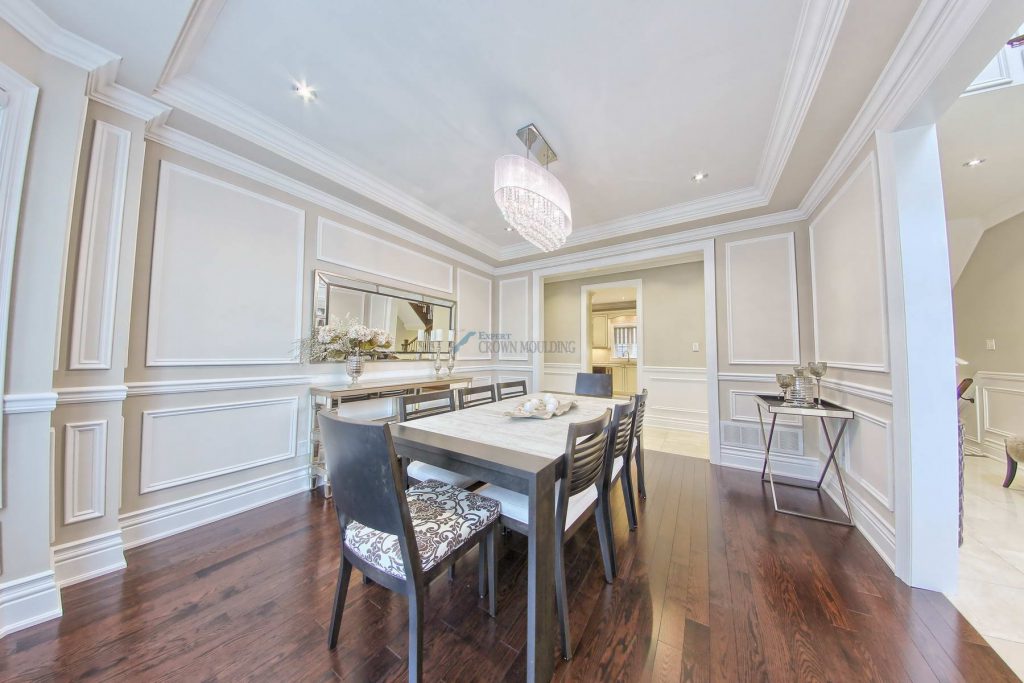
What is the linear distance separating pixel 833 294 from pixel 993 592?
69.1 inches

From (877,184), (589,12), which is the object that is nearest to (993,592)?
(877,184)

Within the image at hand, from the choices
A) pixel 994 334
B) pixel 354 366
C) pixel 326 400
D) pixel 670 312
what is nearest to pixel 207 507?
pixel 326 400

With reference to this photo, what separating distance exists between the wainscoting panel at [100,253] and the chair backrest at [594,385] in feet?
10.2

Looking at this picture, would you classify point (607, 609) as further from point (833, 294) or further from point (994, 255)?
point (994, 255)

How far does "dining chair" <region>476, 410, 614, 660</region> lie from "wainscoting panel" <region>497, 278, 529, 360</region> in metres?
3.15

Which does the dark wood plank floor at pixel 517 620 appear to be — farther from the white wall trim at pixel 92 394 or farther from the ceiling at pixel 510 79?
the ceiling at pixel 510 79

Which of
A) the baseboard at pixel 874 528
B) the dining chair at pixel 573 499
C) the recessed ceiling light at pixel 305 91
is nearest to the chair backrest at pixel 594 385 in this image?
the dining chair at pixel 573 499

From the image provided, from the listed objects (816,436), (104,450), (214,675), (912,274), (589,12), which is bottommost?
(214,675)

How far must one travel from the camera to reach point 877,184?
1761mm

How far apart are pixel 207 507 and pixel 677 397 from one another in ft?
16.5

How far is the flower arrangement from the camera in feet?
8.50

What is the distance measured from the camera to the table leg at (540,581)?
1.01 m

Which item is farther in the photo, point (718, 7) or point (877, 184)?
point (877, 184)

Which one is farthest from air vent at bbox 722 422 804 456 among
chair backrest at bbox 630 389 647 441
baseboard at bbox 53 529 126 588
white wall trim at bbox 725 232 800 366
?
baseboard at bbox 53 529 126 588
